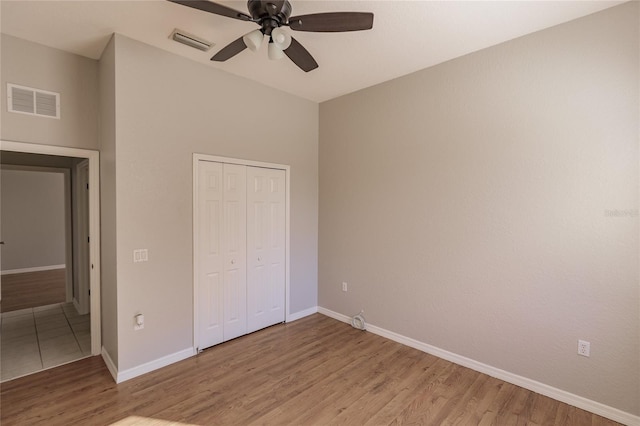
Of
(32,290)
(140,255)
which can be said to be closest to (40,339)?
(140,255)

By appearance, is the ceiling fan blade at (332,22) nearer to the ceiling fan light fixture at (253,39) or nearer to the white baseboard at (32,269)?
the ceiling fan light fixture at (253,39)

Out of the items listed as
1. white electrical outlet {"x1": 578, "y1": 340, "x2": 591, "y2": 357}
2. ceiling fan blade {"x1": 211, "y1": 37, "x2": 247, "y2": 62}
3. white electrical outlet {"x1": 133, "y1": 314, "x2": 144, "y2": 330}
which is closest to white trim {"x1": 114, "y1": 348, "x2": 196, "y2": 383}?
white electrical outlet {"x1": 133, "y1": 314, "x2": 144, "y2": 330}

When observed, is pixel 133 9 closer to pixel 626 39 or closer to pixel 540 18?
pixel 540 18

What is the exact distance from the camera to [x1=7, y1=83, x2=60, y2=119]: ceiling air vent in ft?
8.46

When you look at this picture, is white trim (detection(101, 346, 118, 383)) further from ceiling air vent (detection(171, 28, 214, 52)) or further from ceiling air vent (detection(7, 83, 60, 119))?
ceiling air vent (detection(171, 28, 214, 52))

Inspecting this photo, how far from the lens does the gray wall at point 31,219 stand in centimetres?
673

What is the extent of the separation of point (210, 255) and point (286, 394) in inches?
63.2

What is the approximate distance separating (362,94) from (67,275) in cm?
536

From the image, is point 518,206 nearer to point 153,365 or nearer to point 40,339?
point 153,365

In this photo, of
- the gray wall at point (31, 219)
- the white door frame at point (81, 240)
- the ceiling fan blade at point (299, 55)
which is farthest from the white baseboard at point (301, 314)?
the gray wall at point (31, 219)

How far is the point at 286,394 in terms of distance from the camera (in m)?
2.46

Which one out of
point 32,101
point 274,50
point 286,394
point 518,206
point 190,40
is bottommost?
point 286,394

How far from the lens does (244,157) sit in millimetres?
3486

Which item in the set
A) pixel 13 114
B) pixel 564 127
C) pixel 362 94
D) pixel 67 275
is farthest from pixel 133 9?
pixel 67 275
